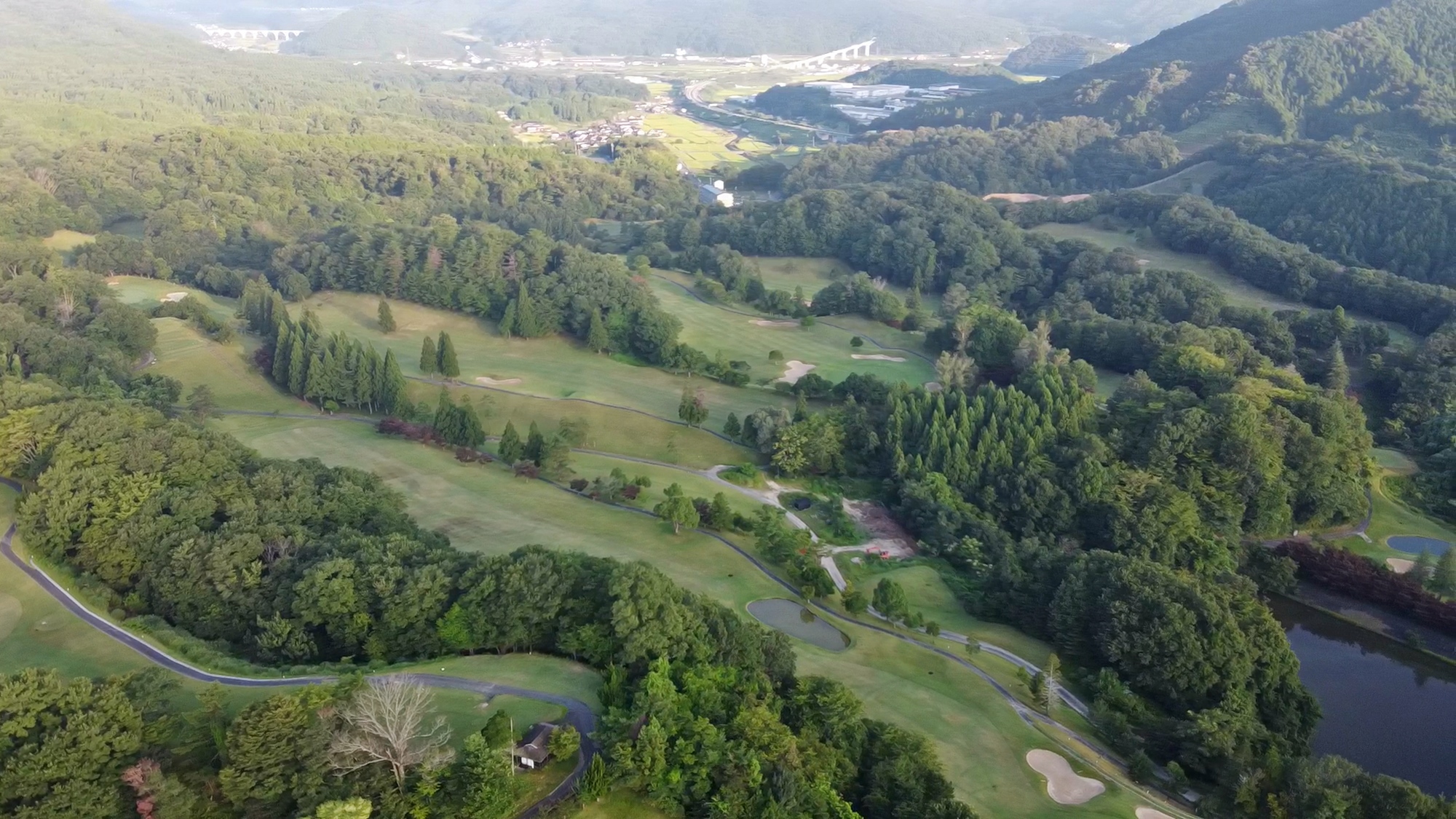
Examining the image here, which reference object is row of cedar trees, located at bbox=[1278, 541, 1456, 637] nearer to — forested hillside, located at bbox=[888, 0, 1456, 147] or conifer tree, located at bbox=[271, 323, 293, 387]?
conifer tree, located at bbox=[271, 323, 293, 387]

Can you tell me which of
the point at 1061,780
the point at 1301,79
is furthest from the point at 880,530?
the point at 1301,79

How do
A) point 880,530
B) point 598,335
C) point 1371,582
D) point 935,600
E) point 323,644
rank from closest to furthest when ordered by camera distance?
1. point 323,644
2. point 935,600
3. point 1371,582
4. point 880,530
5. point 598,335

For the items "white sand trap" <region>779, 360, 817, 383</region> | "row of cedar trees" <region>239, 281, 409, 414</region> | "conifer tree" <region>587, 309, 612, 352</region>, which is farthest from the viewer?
"conifer tree" <region>587, 309, 612, 352</region>

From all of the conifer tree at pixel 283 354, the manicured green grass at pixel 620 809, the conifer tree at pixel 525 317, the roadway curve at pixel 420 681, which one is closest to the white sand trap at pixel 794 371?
the conifer tree at pixel 525 317

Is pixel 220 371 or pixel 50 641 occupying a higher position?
pixel 50 641

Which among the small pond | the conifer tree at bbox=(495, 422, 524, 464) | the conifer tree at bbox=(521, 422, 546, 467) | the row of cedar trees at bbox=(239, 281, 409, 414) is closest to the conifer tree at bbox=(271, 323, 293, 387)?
the row of cedar trees at bbox=(239, 281, 409, 414)

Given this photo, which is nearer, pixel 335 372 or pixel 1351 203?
pixel 335 372

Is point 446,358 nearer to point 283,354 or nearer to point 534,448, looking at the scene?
point 283,354

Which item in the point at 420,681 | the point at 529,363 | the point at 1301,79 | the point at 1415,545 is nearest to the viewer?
the point at 420,681
